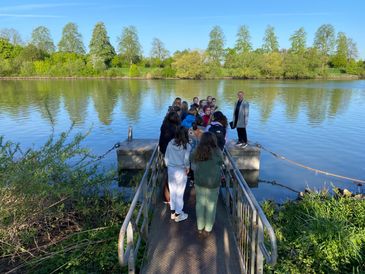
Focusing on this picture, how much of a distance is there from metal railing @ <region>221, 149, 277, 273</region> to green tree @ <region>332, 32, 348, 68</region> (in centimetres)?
10330

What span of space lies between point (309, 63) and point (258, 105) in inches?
2520

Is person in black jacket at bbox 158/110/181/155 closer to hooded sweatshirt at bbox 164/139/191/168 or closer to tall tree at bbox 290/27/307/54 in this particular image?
hooded sweatshirt at bbox 164/139/191/168

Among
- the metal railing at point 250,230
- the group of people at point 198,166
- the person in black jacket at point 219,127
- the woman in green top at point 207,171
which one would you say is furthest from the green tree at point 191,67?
the woman in green top at point 207,171

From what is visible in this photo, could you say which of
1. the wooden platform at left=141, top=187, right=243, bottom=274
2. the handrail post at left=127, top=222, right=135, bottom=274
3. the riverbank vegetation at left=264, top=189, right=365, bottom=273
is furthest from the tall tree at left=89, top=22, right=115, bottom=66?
the handrail post at left=127, top=222, right=135, bottom=274

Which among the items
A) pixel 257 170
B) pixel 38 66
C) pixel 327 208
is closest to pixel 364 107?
pixel 257 170

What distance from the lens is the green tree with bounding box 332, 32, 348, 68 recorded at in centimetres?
9675

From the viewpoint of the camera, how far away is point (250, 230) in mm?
4535

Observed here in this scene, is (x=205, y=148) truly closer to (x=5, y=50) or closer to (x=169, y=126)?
(x=169, y=126)

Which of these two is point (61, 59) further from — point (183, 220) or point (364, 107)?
point (183, 220)

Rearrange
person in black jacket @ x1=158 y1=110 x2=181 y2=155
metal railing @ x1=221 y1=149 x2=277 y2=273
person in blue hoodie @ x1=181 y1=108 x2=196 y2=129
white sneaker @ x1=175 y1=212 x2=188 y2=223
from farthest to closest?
person in blue hoodie @ x1=181 y1=108 x2=196 y2=129 → person in black jacket @ x1=158 y1=110 x2=181 y2=155 → white sneaker @ x1=175 y1=212 x2=188 y2=223 → metal railing @ x1=221 y1=149 x2=277 y2=273

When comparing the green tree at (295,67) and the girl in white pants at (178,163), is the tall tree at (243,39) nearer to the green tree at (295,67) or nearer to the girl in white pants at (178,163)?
the green tree at (295,67)

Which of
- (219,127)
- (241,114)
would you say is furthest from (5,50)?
(219,127)

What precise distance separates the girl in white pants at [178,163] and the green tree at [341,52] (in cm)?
10357

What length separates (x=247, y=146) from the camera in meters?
11.8
